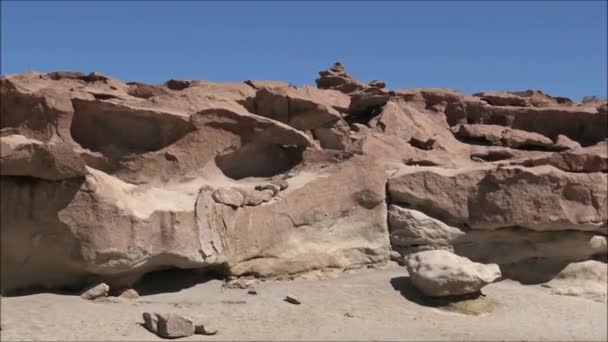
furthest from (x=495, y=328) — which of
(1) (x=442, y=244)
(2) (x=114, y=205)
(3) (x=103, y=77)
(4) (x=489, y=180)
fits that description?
(3) (x=103, y=77)

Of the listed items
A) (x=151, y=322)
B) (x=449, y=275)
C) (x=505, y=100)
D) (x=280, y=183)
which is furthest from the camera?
(x=505, y=100)

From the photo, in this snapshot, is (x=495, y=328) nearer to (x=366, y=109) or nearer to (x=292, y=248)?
(x=292, y=248)

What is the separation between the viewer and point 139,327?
28.1ft

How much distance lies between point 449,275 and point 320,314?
2.25m

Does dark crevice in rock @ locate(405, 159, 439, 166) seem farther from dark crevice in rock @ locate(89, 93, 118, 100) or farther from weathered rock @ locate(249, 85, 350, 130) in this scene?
dark crevice in rock @ locate(89, 93, 118, 100)

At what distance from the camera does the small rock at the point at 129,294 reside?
989 cm

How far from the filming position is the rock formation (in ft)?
31.0

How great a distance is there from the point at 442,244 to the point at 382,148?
2.55m

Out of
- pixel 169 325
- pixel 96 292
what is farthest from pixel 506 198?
pixel 96 292

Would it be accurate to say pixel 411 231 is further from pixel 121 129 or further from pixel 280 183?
pixel 121 129

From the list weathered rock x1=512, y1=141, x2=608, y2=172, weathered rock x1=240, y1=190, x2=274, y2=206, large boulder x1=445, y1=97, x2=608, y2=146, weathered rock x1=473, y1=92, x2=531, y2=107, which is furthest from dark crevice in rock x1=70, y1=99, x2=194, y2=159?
weathered rock x1=473, y1=92, x2=531, y2=107

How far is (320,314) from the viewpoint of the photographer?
392 inches

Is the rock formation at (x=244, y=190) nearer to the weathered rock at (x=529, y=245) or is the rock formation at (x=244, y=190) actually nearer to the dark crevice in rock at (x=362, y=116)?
the weathered rock at (x=529, y=245)

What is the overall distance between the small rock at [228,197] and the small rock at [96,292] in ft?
7.45
